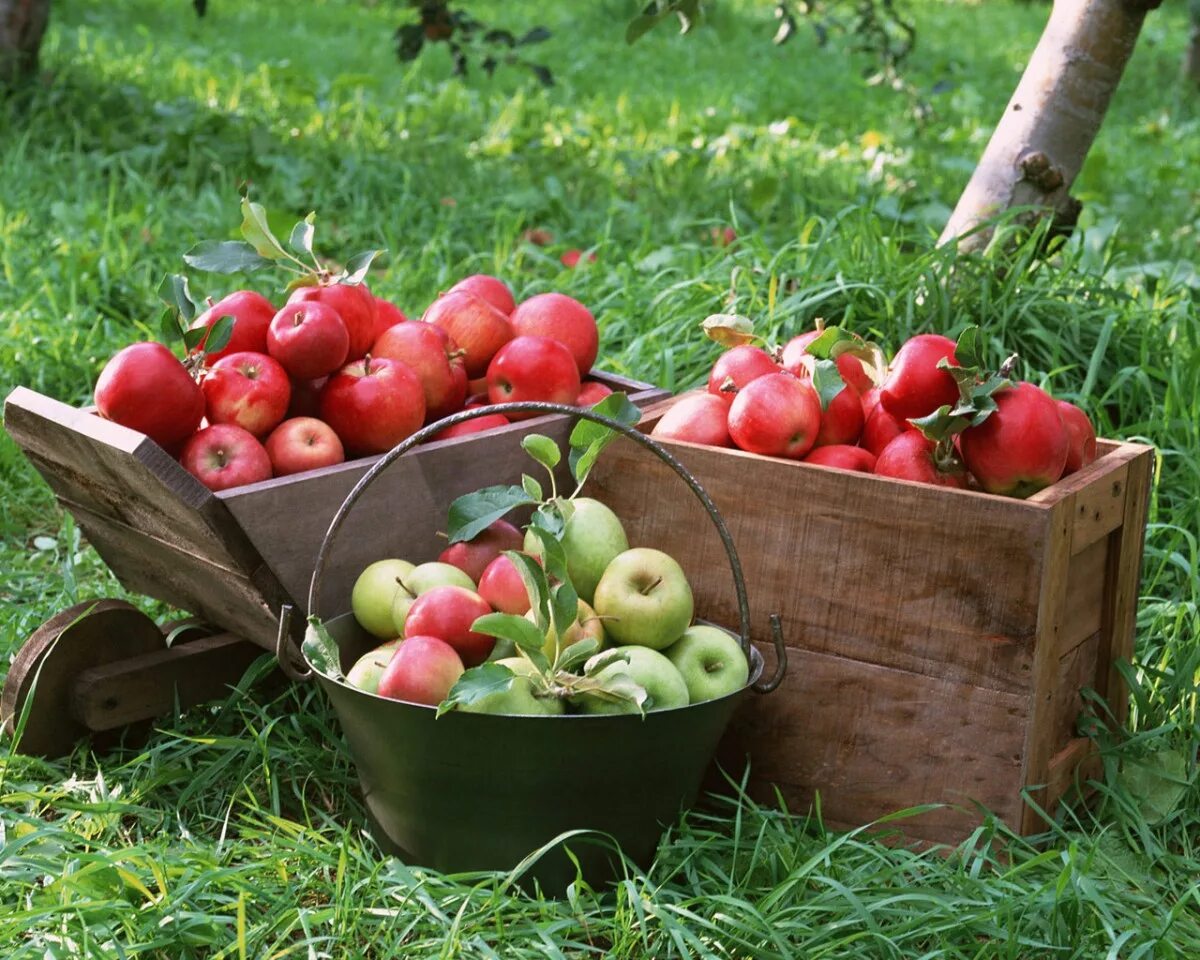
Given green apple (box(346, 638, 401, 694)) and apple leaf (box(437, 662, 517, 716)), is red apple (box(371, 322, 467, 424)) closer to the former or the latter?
green apple (box(346, 638, 401, 694))

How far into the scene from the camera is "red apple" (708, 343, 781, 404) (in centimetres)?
238

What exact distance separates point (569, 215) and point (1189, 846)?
3620mm

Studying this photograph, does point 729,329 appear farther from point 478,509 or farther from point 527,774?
point 527,774

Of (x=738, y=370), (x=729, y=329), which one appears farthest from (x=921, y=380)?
(x=729, y=329)

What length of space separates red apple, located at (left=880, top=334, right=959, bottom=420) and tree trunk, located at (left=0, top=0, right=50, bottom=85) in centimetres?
519

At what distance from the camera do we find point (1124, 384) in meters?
3.33

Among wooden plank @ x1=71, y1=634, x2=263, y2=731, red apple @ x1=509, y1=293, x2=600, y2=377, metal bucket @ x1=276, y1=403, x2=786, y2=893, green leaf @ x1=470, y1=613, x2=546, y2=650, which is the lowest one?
wooden plank @ x1=71, y1=634, x2=263, y2=731

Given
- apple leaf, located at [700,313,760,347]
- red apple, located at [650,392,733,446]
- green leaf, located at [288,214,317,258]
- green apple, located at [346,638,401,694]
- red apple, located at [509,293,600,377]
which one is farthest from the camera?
red apple, located at [509,293,600,377]

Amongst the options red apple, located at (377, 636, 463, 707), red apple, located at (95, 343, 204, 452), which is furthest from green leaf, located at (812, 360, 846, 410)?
red apple, located at (95, 343, 204, 452)

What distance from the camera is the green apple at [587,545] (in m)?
2.16

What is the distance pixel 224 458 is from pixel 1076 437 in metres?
1.30

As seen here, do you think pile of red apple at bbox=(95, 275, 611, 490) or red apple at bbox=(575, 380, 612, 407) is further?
red apple at bbox=(575, 380, 612, 407)

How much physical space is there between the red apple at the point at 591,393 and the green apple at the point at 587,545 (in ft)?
1.39

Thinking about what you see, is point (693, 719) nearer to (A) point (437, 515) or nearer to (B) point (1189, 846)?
(A) point (437, 515)
